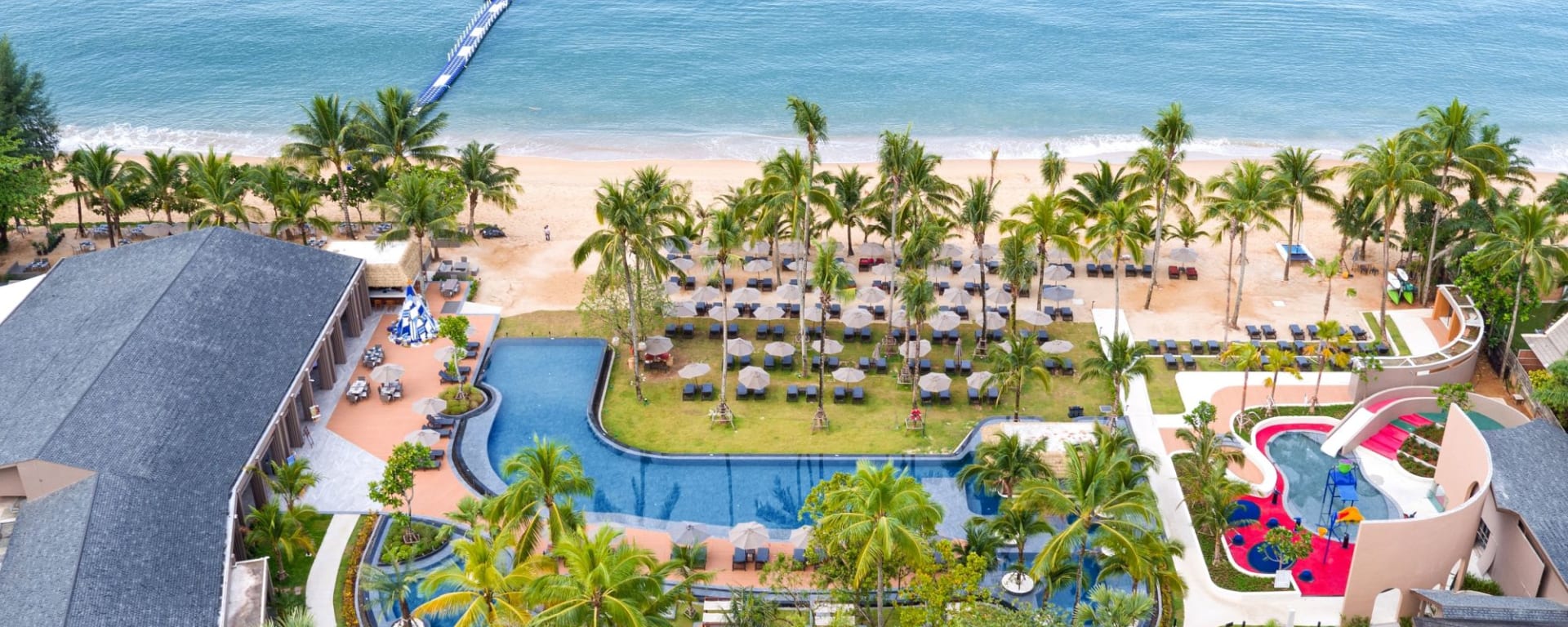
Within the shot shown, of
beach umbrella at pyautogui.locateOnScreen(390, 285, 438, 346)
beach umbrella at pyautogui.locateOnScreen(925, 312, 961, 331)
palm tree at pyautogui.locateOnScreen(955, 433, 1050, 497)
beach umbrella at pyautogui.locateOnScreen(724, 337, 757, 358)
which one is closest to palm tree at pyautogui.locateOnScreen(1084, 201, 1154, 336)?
Answer: beach umbrella at pyautogui.locateOnScreen(925, 312, 961, 331)

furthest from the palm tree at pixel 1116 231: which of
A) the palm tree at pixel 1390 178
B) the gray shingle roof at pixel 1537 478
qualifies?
the gray shingle roof at pixel 1537 478

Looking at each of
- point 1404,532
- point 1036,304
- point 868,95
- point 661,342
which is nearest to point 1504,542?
point 1404,532

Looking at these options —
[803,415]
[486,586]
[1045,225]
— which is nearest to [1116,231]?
[1045,225]

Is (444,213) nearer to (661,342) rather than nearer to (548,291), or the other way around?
(548,291)

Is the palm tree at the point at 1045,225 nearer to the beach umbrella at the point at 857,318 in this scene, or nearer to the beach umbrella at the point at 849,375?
the beach umbrella at the point at 857,318

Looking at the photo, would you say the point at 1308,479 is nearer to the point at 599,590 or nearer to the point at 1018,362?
the point at 1018,362

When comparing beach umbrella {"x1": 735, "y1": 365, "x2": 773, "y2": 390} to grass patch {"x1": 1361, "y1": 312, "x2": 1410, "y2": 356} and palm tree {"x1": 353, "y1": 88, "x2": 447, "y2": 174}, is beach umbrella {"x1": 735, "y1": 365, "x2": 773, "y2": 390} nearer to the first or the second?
palm tree {"x1": 353, "y1": 88, "x2": 447, "y2": 174}
